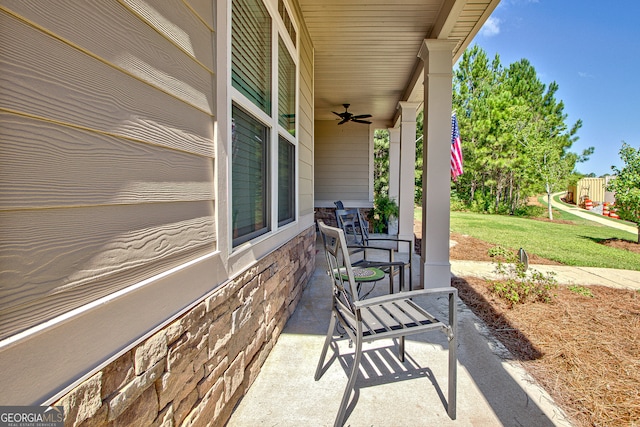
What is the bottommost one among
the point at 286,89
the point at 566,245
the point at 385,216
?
the point at 566,245

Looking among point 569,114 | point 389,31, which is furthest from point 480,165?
point 389,31

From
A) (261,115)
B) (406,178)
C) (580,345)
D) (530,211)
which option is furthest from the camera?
(530,211)

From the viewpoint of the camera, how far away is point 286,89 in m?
3.08

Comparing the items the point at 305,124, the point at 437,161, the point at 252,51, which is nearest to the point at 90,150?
the point at 252,51

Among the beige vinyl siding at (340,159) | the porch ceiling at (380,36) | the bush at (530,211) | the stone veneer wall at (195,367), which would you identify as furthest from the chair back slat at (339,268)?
the bush at (530,211)

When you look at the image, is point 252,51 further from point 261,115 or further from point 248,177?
point 248,177

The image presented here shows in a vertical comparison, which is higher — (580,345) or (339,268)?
(339,268)

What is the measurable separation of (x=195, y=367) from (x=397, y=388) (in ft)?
3.98

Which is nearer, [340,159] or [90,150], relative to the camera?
[90,150]

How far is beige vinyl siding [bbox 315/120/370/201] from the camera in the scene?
8609mm

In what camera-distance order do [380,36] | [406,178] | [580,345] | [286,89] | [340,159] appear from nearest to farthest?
[580,345] → [286,89] → [380,36] → [406,178] → [340,159]

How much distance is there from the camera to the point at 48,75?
68cm

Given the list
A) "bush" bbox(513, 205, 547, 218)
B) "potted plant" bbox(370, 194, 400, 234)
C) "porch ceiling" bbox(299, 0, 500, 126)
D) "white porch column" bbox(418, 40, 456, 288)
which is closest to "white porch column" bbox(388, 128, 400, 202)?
"potted plant" bbox(370, 194, 400, 234)

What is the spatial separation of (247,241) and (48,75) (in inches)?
52.4
